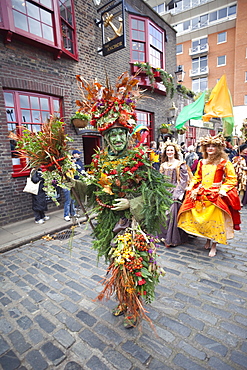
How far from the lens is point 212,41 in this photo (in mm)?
24094

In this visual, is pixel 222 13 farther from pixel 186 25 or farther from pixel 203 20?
pixel 186 25

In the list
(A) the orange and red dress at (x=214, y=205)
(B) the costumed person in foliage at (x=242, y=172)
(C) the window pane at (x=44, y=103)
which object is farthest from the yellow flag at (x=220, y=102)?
(C) the window pane at (x=44, y=103)

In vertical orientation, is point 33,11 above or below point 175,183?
above

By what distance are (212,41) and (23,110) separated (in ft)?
89.9

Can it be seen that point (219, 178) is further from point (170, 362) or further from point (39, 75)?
point (39, 75)

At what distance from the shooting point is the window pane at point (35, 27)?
5418mm

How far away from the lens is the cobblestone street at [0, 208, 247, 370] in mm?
1828

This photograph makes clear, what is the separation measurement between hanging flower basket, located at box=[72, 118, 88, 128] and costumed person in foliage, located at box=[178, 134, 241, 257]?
4021 millimetres

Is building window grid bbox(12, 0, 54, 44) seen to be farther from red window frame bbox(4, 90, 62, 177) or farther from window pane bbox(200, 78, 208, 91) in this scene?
window pane bbox(200, 78, 208, 91)

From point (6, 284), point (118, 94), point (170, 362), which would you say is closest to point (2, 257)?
point (6, 284)

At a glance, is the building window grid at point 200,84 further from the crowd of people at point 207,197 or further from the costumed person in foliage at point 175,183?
the crowd of people at point 207,197

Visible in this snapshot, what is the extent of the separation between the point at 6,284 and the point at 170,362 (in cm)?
247

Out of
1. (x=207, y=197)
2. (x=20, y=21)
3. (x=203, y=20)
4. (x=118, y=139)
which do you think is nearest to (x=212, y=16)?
(x=203, y=20)

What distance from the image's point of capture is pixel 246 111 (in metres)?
20.4
